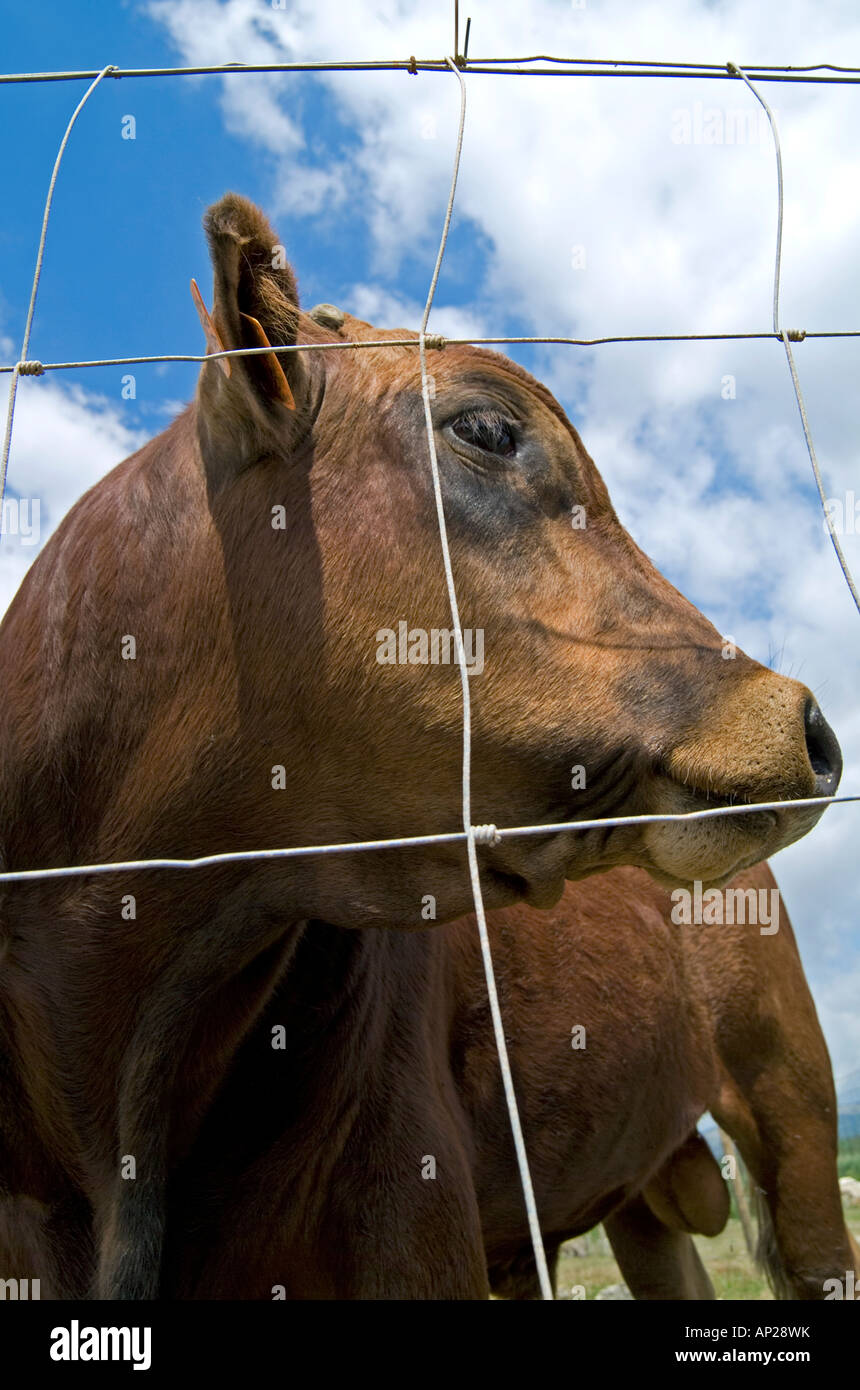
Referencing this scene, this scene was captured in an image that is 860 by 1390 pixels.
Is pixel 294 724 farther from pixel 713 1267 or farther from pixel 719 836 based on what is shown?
pixel 713 1267

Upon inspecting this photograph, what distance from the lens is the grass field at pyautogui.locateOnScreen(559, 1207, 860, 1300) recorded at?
8.21m

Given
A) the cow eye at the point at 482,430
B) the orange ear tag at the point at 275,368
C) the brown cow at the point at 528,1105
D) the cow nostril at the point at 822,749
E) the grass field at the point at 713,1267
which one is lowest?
the grass field at the point at 713,1267

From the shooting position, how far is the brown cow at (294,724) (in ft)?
8.17

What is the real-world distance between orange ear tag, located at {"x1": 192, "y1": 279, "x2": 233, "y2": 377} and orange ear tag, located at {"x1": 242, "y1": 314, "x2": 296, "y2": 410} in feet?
0.26

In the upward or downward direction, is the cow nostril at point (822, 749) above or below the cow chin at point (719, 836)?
above

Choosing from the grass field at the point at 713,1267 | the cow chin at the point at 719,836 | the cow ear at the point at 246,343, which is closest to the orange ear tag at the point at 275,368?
the cow ear at the point at 246,343

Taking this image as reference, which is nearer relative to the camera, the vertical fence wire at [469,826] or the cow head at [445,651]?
the vertical fence wire at [469,826]

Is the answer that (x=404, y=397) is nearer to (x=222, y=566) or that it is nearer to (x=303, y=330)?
(x=303, y=330)

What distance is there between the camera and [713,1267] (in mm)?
10164

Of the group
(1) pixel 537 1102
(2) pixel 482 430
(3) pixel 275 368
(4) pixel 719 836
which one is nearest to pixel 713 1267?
(1) pixel 537 1102

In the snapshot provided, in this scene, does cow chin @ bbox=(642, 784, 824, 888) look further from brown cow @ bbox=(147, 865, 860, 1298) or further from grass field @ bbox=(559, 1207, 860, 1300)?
grass field @ bbox=(559, 1207, 860, 1300)

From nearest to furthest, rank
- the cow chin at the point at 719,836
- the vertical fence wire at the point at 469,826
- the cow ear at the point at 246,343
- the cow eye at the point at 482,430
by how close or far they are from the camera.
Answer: the vertical fence wire at the point at 469,826, the cow chin at the point at 719,836, the cow ear at the point at 246,343, the cow eye at the point at 482,430

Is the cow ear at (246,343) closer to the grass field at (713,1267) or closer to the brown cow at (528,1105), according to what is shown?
the brown cow at (528,1105)

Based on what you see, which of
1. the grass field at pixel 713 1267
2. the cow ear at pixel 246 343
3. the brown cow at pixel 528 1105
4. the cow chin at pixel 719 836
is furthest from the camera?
the grass field at pixel 713 1267
